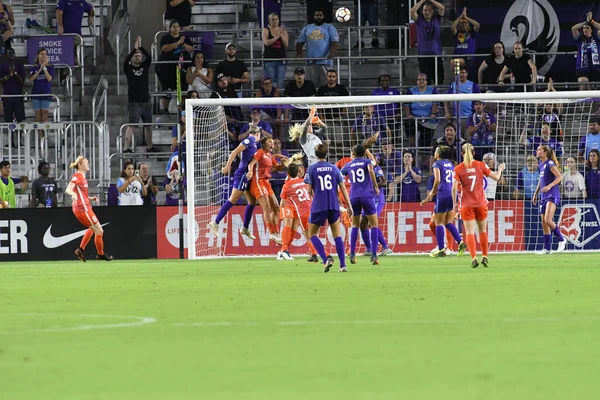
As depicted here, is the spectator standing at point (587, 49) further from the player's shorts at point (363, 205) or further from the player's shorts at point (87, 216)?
the player's shorts at point (87, 216)

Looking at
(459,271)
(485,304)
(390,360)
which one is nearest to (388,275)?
(459,271)

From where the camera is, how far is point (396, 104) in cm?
2683

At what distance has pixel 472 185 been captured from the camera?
17.9 metres

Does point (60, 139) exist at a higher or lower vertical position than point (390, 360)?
higher

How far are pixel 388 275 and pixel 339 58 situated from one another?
12.0 m

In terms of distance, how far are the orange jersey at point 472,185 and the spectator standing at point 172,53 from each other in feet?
38.2

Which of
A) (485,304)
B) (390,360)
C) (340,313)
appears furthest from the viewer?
(485,304)

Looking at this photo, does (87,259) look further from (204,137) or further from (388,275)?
(388,275)

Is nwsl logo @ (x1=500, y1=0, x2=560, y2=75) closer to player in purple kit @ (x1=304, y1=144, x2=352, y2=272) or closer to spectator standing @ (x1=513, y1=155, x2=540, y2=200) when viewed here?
spectator standing @ (x1=513, y1=155, x2=540, y2=200)

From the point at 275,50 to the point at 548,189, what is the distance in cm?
770

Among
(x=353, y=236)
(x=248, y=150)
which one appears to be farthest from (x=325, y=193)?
(x=248, y=150)

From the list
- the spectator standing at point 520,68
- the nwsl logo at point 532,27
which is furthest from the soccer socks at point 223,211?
the nwsl logo at point 532,27

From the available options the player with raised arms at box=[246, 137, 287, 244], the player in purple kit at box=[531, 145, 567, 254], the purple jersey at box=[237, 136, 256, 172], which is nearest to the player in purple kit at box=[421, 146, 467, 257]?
the player in purple kit at box=[531, 145, 567, 254]

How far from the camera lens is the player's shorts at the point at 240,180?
23578mm
